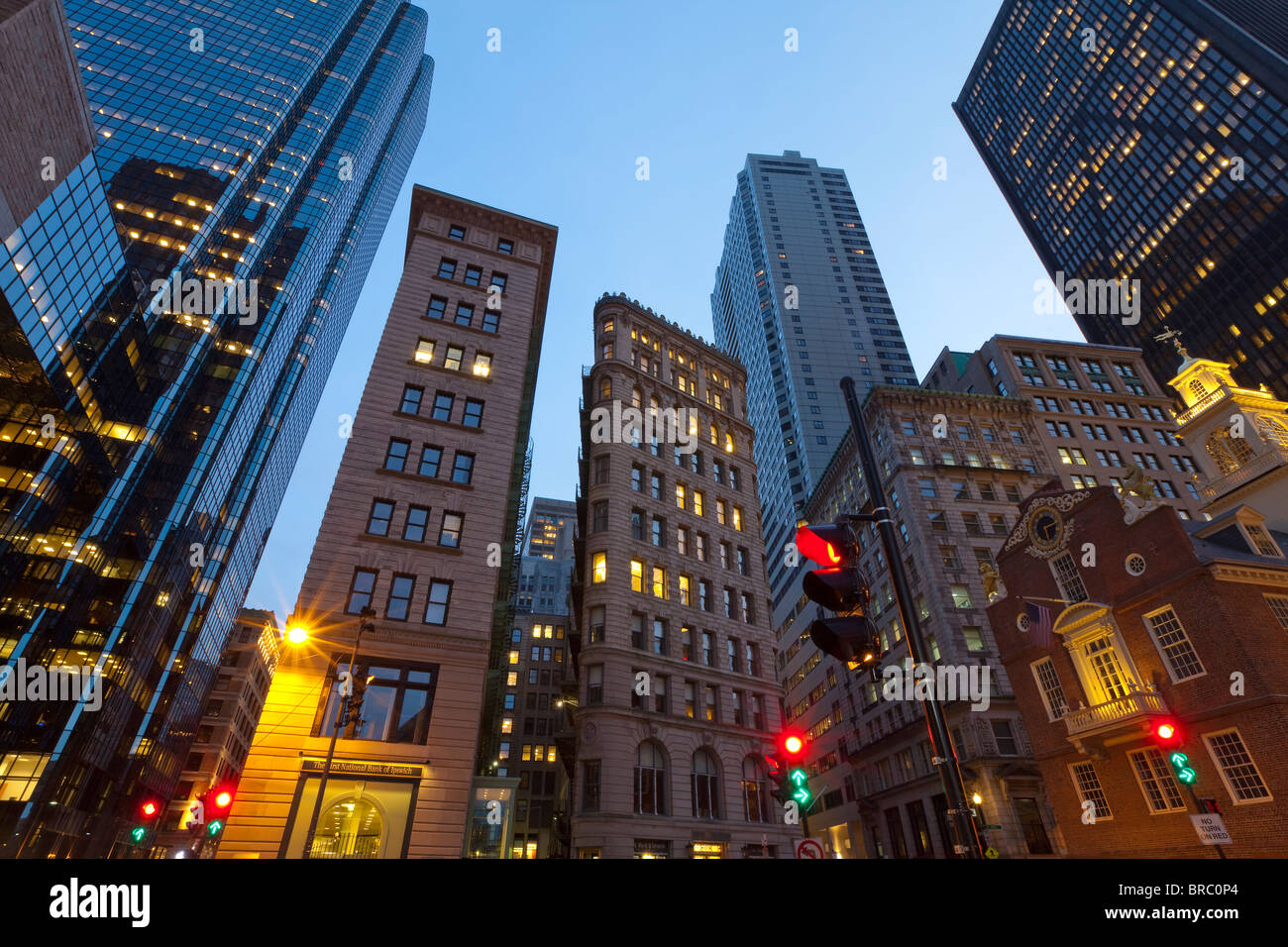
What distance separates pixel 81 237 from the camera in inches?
2344

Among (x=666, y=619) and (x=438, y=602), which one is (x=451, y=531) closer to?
(x=438, y=602)

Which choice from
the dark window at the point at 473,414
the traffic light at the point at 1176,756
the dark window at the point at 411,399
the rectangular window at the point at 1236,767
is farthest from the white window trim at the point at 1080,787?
the dark window at the point at 411,399

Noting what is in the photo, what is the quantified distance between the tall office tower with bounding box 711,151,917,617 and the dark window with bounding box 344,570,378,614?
270 feet

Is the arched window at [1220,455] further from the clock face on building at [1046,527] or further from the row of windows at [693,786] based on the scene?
the row of windows at [693,786]

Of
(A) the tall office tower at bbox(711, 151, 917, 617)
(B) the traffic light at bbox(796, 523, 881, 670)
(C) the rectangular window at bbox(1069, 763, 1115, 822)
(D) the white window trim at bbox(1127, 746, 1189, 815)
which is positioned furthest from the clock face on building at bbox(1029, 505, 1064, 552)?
(A) the tall office tower at bbox(711, 151, 917, 617)

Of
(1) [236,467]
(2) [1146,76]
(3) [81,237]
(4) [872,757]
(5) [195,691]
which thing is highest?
(2) [1146,76]

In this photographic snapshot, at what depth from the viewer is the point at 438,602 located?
3075cm

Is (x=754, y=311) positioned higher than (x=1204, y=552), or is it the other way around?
(x=754, y=311)

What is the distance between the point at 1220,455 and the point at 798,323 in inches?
4209

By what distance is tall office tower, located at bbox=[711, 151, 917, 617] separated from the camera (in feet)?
422

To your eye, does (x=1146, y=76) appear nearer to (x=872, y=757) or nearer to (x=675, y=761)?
(x=872, y=757)

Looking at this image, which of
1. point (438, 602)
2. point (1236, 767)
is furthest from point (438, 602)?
point (1236, 767)

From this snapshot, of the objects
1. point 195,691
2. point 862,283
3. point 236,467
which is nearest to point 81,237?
point 236,467
